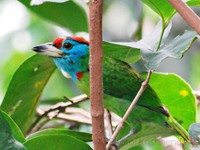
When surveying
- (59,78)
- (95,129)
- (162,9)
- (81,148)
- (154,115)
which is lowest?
(59,78)

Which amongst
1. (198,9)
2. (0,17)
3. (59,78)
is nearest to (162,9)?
(198,9)

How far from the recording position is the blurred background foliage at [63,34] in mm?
3010

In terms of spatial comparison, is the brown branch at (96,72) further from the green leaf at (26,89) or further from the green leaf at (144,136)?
the green leaf at (26,89)

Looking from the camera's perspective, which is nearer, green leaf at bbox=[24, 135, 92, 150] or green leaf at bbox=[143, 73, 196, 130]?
green leaf at bbox=[24, 135, 92, 150]

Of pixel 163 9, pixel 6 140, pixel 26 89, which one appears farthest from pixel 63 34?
pixel 6 140

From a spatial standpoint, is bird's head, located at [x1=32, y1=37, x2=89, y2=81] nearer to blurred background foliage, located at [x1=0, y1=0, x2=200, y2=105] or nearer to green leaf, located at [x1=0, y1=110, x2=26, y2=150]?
blurred background foliage, located at [x1=0, y1=0, x2=200, y2=105]

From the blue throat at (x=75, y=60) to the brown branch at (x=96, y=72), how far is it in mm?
1003

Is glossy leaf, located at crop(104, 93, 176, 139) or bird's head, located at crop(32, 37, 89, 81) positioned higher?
bird's head, located at crop(32, 37, 89, 81)

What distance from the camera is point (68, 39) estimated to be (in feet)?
7.77

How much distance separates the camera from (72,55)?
243 cm

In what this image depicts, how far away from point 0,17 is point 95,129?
280 centimetres

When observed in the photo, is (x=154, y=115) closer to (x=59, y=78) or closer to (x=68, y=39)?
(x=68, y=39)

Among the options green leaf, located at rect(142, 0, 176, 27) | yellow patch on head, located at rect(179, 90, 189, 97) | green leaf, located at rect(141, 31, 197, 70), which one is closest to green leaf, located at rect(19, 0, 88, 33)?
yellow patch on head, located at rect(179, 90, 189, 97)

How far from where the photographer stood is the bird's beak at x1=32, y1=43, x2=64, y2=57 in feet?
6.72
